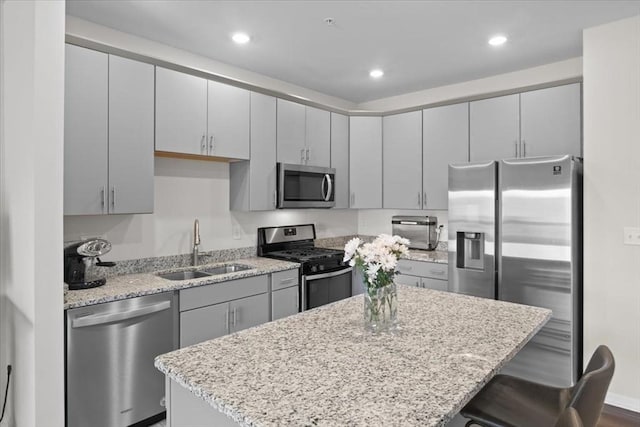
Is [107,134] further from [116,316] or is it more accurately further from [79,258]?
[116,316]

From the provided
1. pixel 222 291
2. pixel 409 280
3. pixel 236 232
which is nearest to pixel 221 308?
pixel 222 291

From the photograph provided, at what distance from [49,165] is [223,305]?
1386mm

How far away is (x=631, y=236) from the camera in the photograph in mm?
2592

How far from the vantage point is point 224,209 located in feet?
11.3

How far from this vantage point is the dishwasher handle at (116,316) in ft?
6.74

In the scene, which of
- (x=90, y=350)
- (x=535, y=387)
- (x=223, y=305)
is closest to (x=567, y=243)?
(x=535, y=387)

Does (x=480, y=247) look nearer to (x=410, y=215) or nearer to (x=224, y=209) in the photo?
(x=410, y=215)

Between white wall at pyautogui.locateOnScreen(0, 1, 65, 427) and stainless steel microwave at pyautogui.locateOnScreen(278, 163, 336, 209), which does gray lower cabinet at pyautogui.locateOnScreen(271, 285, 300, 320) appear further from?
white wall at pyautogui.locateOnScreen(0, 1, 65, 427)

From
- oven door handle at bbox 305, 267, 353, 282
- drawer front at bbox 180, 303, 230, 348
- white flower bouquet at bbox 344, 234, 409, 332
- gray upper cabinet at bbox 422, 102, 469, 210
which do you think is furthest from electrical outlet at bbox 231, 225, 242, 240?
white flower bouquet at bbox 344, 234, 409, 332

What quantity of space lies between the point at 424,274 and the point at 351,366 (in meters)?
2.47

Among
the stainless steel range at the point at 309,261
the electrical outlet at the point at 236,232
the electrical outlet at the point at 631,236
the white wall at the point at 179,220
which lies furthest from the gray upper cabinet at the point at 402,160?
the electrical outlet at the point at 631,236

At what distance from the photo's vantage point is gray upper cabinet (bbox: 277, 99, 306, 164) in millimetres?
3537

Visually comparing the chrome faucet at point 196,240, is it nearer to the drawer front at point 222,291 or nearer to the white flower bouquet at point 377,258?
the drawer front at point 222,291

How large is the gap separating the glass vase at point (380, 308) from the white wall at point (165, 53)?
87.6 inches
